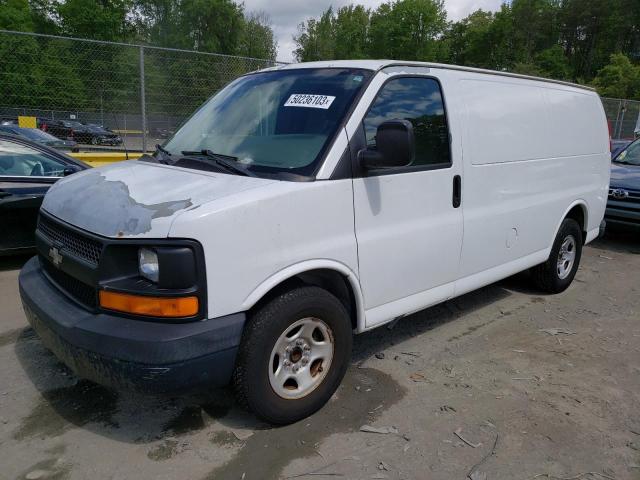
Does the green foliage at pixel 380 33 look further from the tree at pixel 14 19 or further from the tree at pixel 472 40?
the tree at pixel 14 19

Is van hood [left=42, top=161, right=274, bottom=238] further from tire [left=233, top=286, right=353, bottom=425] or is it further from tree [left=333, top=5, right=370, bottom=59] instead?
tree [left=333, top=5, right=370, bottom=59]

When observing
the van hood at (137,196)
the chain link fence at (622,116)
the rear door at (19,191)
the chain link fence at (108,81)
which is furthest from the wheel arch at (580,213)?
the chain link fence at (622,116)

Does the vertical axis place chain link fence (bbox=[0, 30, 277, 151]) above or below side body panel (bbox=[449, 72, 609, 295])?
above

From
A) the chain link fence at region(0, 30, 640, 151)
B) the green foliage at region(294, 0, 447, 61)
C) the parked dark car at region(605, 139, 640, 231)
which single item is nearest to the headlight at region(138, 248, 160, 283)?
the chain link fence at region(0, 30, 640, 151)

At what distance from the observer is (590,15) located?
7644 cm

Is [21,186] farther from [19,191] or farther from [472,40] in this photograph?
[472,40]

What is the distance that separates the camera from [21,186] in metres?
5.43

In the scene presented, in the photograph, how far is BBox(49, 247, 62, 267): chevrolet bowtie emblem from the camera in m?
2.86

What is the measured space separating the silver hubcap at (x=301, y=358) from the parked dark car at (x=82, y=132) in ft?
26.3

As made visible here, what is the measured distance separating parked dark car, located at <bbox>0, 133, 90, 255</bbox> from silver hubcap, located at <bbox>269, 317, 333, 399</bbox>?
3.83m

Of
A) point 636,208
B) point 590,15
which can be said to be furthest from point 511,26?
point 636,208

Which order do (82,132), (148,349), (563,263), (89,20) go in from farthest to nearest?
(89,20) < (82,132) < (563,263) < (148,349)

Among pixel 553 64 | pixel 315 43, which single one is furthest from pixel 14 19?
pixel 553 64

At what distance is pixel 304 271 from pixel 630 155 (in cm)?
829
